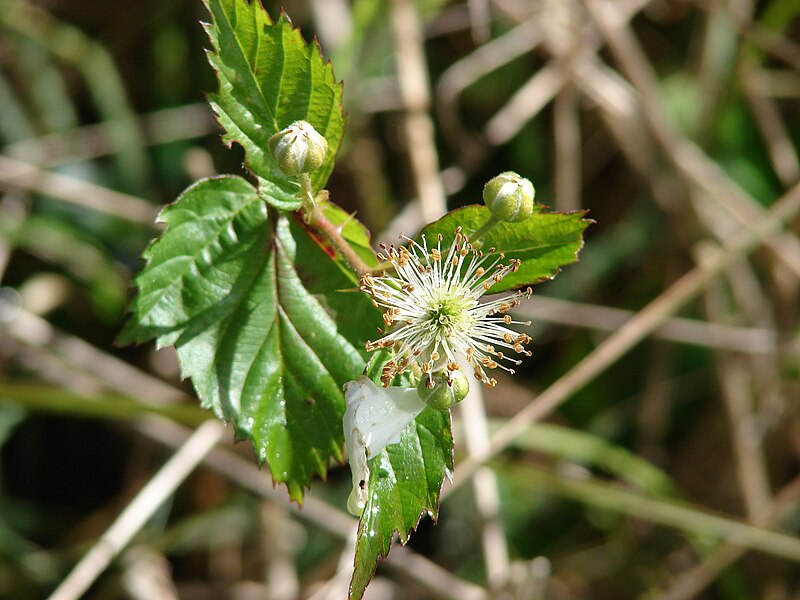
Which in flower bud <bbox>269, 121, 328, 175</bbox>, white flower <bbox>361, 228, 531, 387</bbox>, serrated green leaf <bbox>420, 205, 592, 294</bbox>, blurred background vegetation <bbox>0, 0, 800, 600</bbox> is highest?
blurred background vegetation <bbox>0, 0, 800, 600</bbox>

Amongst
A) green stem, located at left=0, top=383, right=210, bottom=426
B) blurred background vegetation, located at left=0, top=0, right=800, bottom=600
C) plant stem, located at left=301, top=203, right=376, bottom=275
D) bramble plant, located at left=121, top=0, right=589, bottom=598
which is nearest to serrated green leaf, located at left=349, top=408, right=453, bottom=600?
bramble plant, located at left=121, top=0, right=589, bottom=598

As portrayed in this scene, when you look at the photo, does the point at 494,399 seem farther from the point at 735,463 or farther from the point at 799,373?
the point at 799,373

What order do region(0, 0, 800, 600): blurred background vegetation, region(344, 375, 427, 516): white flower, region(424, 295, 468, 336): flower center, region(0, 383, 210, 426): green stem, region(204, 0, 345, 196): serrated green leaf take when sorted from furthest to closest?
1. region(0, 0, 800, 600): blurred background vegetation
2. region(0, 383, 210, 426): green stem
3. region(424, 295, 468, 336): flower center
4. region(204, 0, 345, 196): serrated green leaf
5. region(344, 375, 427, 516): white flower

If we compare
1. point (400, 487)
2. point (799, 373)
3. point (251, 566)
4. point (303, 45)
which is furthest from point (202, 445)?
point (799, 373)

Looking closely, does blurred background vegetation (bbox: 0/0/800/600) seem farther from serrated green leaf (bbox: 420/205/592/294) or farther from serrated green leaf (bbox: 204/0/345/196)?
serrated green leaf (bbox: 204/0/345/196)

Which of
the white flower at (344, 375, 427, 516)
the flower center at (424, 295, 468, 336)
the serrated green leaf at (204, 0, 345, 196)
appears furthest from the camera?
the flower center at (424, 295, 468, 336)

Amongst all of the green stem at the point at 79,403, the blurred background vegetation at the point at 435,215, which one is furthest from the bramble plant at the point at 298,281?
the blurred background vegetation at the point at 435,215

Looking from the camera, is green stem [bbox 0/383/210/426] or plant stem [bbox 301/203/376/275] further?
green stem [bbox 0/383/210/426]
